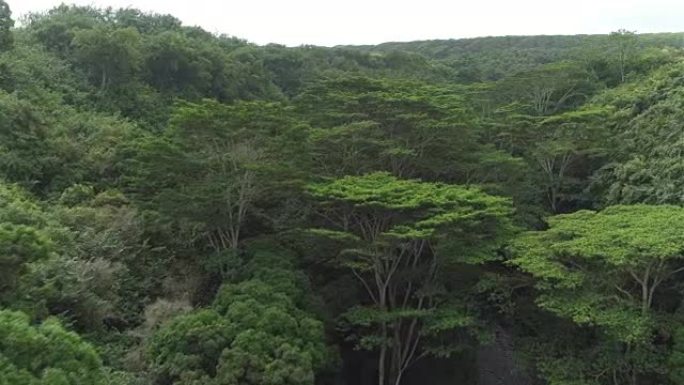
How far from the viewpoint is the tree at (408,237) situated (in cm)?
1617

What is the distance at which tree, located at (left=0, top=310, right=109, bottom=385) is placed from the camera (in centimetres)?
756

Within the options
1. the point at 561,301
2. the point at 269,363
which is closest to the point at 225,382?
the point at 269,363

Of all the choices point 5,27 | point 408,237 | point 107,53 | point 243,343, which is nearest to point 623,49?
point 408,237

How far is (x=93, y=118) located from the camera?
1046 inches

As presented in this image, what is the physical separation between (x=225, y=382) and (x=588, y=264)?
32.5 feet

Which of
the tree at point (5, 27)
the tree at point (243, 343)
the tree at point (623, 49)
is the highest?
the tree at point (5, 27)

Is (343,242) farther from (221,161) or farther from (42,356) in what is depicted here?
(42,356)

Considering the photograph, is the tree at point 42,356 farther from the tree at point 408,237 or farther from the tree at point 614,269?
the tree at point 614,269

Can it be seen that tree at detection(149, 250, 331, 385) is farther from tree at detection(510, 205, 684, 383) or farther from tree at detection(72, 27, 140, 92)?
tree at detection(72, 27, 140, 92)

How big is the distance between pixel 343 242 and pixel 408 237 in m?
2.08

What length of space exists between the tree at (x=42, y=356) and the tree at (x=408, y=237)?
8305 mm

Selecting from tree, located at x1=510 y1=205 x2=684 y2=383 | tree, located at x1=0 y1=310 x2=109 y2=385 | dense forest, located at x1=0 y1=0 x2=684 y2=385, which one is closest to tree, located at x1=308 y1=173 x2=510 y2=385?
dense forest, located at x1=0 y1=0 x2=684 y2=385

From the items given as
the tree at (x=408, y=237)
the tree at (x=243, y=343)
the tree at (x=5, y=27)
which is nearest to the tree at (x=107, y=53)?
the tree at (x=5, y=27)

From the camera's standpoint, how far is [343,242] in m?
17.4
